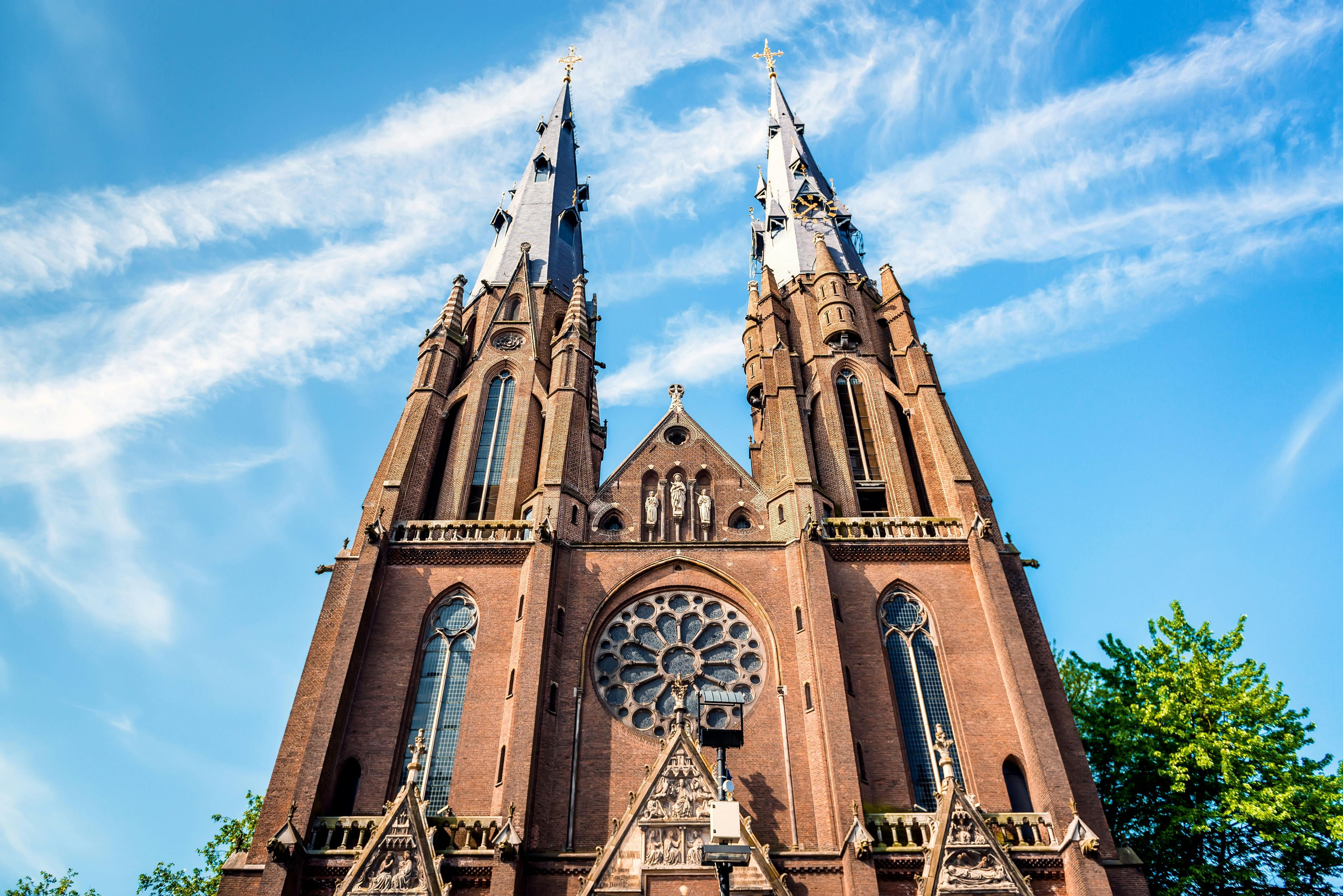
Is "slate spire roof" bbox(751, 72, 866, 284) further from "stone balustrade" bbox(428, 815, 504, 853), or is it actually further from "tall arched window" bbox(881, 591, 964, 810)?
"stone balustrade" bbox(428, 815, 504, 853)

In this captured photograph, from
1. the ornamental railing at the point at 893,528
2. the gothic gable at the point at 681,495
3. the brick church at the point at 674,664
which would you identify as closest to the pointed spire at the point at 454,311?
the brick church at the point at 674,664

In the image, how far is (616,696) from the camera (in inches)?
933

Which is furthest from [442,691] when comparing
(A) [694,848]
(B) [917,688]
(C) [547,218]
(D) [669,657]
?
(C) [547,218]

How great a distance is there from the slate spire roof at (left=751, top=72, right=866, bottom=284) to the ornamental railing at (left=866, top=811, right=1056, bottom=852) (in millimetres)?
22459

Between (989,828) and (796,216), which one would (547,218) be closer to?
(796,216)

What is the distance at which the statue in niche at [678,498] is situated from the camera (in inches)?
1099

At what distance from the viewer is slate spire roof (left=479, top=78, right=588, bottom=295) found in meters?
39.6

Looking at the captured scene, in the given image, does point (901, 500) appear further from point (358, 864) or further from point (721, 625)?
point (358, 864)

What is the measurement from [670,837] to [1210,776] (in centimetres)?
1311

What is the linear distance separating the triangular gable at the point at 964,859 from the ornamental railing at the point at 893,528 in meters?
7.83

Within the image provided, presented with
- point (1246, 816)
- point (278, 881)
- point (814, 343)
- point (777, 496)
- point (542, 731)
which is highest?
point (814, 343)

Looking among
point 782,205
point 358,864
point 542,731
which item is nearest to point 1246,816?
point 542,731

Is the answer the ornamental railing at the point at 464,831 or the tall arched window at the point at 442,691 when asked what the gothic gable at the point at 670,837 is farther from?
the tall arched window at the point at 442,691

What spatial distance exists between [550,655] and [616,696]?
74.9 inches
